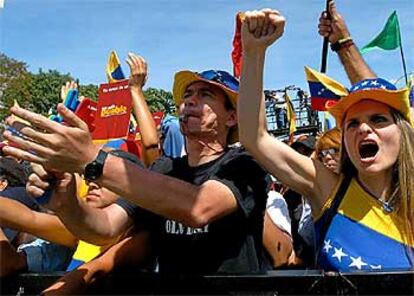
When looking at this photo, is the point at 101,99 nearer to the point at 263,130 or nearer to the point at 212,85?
the point at 212,85

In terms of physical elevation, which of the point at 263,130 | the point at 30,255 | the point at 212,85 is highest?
the point at 212,85

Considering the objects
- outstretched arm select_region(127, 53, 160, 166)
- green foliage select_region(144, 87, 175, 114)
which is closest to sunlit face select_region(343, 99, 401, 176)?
outstretched arm select_region(127, 53, 160, 166)

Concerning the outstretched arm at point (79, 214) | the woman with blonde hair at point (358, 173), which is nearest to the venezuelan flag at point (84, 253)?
the outstretched arm at point (79, 214)

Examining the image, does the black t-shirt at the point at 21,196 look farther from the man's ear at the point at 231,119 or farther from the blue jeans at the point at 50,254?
the man's ear at the point at 231,119

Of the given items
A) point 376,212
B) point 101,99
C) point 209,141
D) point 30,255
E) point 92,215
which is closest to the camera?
point 92,215

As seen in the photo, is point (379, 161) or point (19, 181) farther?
point (19, 181)

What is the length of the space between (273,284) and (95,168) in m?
0.56

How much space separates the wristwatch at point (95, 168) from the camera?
1624 mm

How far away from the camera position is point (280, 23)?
1828 millimetres

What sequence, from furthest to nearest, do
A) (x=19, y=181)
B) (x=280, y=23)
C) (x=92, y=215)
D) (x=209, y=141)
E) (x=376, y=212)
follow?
1. (x=19, y=181)
2. (x=209, y=141)
3. (x=376, y=212)
4. (x=92, y=215)
5. (x=280, y=23)

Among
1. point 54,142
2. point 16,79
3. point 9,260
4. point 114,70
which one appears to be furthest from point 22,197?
point 16,79

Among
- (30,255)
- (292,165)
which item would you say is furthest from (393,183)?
(30,255)

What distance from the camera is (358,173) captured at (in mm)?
2223

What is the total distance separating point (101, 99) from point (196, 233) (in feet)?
7.63
